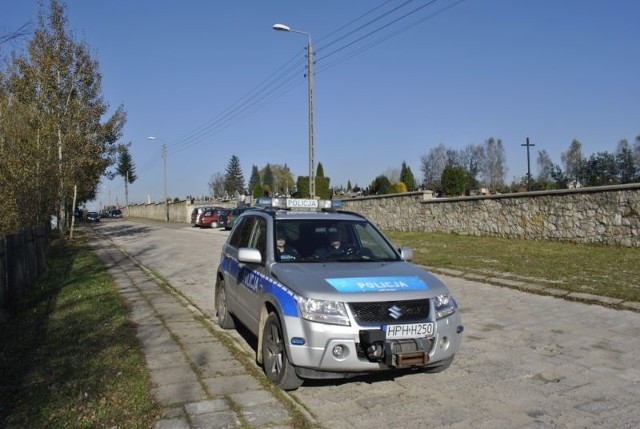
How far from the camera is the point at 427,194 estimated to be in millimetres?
24594

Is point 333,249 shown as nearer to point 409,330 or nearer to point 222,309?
point 409,330

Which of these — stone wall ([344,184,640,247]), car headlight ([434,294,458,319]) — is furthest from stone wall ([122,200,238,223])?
car headlight ([434,294,458,319])

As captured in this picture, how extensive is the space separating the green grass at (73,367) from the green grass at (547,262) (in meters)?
7.61

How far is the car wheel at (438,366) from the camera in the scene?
4.96 metres

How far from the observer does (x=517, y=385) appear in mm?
5086

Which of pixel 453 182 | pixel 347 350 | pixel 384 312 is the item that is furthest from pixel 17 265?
pixel 453 182

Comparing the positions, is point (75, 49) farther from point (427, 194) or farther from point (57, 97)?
point (427, 194)

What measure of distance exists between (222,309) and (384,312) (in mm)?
3644

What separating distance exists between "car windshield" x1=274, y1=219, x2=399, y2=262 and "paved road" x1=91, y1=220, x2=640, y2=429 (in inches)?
51.1

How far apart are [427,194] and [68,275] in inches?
631

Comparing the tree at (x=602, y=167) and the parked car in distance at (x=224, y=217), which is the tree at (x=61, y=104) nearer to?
the parked car in distance at (x=224, y=217)

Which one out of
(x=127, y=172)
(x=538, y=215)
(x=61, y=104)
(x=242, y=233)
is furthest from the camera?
(x=127, y=172)

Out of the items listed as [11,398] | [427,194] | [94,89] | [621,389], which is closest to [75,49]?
[94,89]

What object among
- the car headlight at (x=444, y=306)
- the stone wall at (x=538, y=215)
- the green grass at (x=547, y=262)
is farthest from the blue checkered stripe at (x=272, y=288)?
the stone wall at (x=538, y=215)
